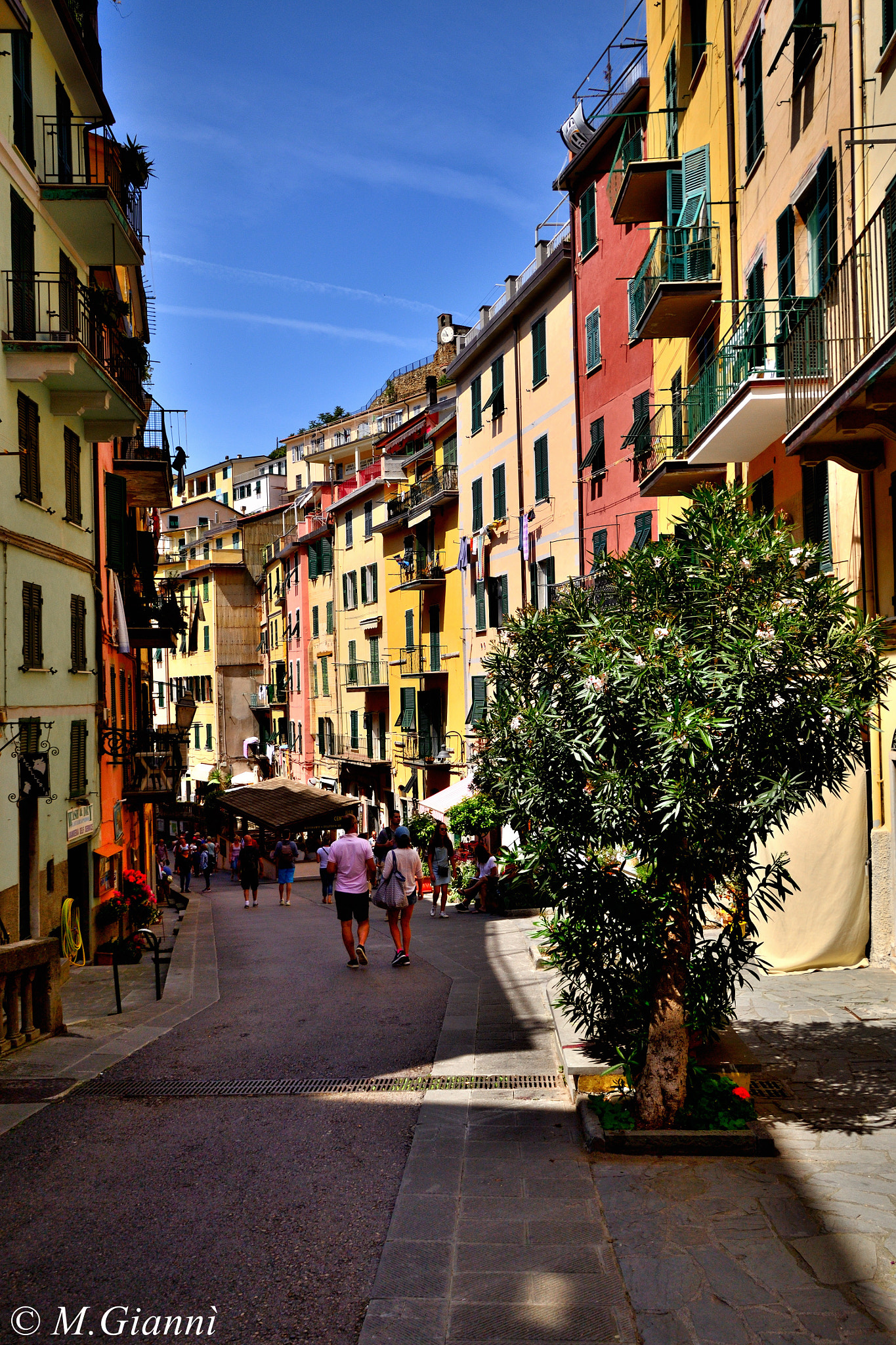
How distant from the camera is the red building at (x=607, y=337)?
72.2 ft

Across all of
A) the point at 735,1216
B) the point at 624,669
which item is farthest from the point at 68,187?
the point at 735,1216

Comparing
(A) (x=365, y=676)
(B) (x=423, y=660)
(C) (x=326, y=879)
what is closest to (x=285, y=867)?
(C) (x=326, y=879)

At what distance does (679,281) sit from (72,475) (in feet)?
33.2

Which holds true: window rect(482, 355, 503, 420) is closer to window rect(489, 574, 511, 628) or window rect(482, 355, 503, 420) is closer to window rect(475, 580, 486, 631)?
window rect(489, 574, 511, 628)

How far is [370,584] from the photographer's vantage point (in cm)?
4562

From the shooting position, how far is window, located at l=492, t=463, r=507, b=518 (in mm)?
30750

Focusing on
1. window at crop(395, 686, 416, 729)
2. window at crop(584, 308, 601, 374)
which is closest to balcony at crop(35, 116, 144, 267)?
window at crop(584, 308, 601, 374)

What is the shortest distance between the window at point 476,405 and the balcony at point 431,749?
30.4 feet

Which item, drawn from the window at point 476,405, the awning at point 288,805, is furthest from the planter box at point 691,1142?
the window at point 476,405

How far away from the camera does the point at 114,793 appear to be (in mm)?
21938

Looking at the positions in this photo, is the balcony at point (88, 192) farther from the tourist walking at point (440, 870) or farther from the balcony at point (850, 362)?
the tourist walking at point (440, 870)

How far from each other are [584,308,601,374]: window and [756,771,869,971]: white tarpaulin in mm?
15081

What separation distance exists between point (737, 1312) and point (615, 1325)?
20.6 inches

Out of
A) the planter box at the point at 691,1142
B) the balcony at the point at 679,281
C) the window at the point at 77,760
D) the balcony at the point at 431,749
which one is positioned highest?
the balcony at the point at 679,281
